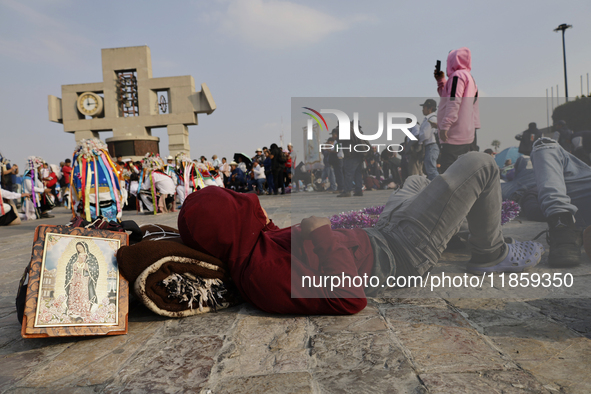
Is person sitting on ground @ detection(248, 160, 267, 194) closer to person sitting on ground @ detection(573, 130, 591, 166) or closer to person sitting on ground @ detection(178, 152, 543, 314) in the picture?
person sitting on ground @ detection(178, 152, 543, 314)

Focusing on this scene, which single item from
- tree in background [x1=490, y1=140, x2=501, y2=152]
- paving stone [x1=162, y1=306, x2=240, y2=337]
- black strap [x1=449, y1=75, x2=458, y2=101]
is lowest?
paving stone [x1=162, y1=306, x2=240, y2=337]

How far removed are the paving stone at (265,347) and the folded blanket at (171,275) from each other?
0.32 metres

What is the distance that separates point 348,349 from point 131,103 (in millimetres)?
29278

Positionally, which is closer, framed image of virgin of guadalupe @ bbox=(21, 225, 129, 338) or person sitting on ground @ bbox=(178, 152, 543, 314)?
framed image of virgin of guadalupe @ bbox=(21, 225, 129, 338)

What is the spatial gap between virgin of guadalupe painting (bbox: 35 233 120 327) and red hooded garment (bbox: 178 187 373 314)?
18.8 inches

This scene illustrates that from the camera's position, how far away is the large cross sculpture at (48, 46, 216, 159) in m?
26.3

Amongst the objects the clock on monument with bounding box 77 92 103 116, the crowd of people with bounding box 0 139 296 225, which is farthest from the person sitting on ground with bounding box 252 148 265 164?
the clock on monument with bounding box 77 92 103 116

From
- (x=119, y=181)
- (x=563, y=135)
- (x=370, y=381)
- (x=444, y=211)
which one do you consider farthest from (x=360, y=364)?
(x=119, y=181)

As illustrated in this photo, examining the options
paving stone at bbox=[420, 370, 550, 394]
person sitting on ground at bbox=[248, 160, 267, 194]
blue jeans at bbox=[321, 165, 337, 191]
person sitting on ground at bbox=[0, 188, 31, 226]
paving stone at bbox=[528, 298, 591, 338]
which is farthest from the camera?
person sitting on ground at bbox=[248, 160, 267, 194]

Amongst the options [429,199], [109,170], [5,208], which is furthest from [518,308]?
[5,208]

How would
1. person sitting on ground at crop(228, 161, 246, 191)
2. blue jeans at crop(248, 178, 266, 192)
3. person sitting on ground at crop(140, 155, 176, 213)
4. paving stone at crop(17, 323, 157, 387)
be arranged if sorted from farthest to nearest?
person sitting on ground at crop(228, 161, 246, 191) → blue jeans at crop(248, 178, 266, 192) → person sitting on ground at crop(140, 155, 176, 213) → paving stone at crop(17, 323, 157, 387)

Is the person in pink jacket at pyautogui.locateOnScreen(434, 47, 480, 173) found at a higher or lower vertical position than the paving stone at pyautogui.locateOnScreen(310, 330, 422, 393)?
higher

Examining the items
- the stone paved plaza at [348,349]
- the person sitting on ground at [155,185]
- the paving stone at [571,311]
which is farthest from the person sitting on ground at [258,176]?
the paving stone at [571,311]

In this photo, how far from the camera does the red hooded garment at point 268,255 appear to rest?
7.27 ft
